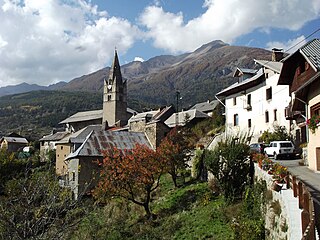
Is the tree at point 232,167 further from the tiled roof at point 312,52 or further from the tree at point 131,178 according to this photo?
the tree at point 131,178

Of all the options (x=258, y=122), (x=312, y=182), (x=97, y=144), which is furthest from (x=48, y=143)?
(x=312, y=182)

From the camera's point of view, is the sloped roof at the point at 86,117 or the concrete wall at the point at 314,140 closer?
the concrete wall at the point at 314,140

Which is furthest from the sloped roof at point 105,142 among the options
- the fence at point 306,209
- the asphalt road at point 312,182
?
the fence at point 306,209

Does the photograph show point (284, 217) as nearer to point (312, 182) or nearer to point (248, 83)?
point (312, 182)

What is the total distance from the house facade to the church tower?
182 feet

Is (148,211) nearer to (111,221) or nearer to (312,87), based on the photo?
(111,221)

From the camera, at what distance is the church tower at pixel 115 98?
10156cm

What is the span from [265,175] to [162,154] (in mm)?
14064

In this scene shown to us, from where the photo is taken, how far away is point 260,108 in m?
42.5

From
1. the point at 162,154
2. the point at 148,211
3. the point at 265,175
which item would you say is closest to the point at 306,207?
the point at 265,175

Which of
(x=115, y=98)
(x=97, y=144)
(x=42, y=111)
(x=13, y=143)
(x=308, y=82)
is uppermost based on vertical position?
(x=42, y=111)

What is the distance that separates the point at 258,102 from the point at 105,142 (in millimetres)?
17833

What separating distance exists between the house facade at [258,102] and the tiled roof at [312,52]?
49.6 ft

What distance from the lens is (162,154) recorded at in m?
30.5
